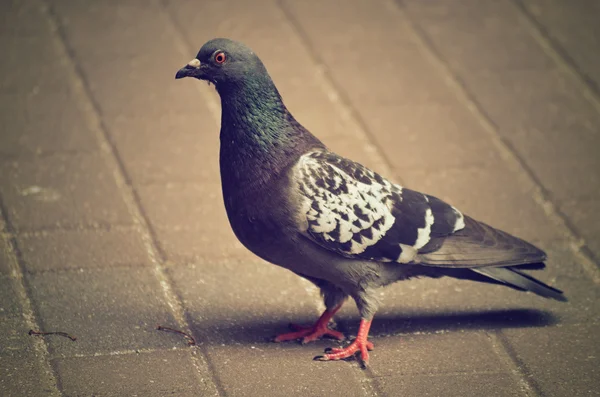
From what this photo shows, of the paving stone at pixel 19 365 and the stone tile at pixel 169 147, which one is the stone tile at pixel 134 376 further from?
the stone tile at pixel 169 147

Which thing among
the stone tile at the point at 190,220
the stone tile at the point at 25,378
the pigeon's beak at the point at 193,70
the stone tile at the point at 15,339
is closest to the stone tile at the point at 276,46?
the stone tile at the point at 190,220

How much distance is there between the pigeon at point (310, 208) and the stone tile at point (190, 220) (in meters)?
0.88

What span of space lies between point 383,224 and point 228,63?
1037 mm

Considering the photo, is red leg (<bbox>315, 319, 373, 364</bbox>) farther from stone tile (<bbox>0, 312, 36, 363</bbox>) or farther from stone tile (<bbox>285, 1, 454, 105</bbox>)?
stone tile (<bbox>285, 1, 454, 105</bbox>)

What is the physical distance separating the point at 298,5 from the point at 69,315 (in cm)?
386

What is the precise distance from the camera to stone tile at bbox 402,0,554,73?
24.2 feet

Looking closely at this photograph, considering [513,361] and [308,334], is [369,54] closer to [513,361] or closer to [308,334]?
[308,334]

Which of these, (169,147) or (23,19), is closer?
(169,147)

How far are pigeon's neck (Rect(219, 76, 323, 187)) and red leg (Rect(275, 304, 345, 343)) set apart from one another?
0.81 m

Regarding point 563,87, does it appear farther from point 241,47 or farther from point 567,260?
point 241,47

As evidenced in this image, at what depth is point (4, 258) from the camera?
5.06 m

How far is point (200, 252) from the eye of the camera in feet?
17.5

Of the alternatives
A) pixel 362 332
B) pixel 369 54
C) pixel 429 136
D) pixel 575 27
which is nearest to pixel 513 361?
pixel 362 332

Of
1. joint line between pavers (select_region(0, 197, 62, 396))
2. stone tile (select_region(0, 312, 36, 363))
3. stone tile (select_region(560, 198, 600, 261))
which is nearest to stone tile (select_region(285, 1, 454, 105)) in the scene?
stone tile (select_region(560, 198, 600, 261))
